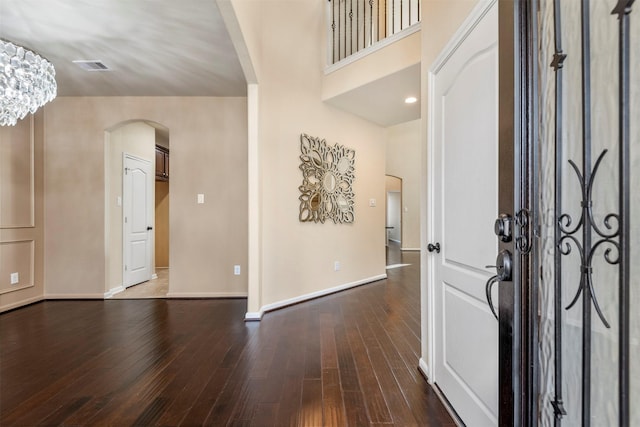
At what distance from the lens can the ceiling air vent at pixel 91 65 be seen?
2.99 meters

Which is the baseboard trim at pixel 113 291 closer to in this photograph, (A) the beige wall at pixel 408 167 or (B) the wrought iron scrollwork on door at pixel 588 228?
(B) the wrought iron scrollwork on door at pixel 588 228

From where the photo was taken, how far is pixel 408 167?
9164mm

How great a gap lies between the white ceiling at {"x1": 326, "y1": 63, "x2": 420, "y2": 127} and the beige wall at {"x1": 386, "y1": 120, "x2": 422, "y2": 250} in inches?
A: 179

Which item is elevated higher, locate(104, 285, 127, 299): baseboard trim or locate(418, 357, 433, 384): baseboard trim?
locate(418, 357, 433, 384): baseboard trim

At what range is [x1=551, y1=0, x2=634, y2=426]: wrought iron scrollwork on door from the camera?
57 cm

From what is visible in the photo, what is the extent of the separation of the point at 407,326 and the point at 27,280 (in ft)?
14.5

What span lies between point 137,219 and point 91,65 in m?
2.30

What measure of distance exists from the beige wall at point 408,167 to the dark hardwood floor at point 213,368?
6274mm

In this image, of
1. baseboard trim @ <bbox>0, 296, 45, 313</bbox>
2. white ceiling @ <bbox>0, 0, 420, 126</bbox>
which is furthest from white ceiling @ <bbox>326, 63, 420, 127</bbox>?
baseboard trim @ <bbox>0, 296, 45, 313</bbox>

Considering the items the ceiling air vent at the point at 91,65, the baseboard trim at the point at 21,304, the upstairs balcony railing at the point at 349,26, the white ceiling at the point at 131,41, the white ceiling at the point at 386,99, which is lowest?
the baseboard trim at the point at 21,304

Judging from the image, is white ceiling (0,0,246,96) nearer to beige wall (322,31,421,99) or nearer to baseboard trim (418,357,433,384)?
beige wall (322,31,421,99)

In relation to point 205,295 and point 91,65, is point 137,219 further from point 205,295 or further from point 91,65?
point 91,65

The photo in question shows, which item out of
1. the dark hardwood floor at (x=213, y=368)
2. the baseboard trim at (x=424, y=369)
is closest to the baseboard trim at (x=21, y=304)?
the dark hardwood floor at (x=213, y=368)

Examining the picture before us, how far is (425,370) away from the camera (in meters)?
1.91
